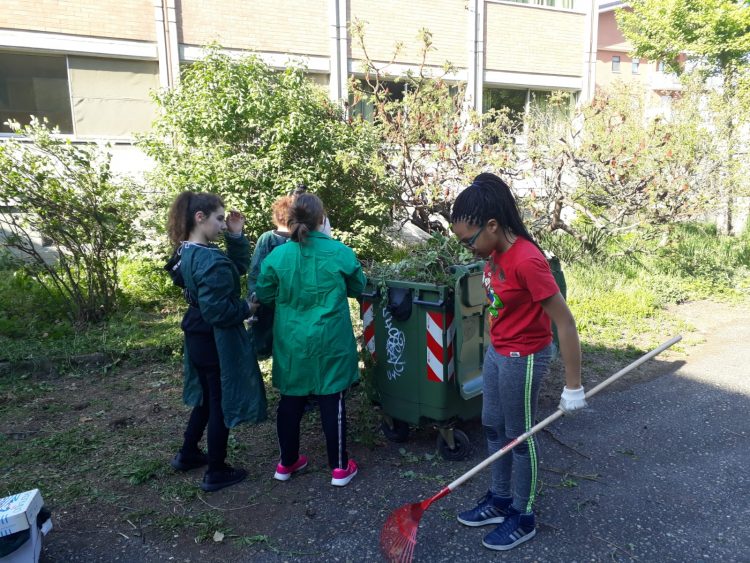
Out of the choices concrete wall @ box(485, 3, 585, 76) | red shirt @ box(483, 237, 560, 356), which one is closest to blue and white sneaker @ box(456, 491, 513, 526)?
red shirt @ box(483, 237, 560, 356)

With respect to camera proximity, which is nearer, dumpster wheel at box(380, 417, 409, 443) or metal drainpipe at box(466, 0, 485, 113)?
dumpster wheel at box(380, 417, 409, 443)

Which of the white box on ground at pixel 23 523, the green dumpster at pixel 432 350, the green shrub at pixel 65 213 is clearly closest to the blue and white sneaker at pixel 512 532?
the green dumpster at pixel 432 350

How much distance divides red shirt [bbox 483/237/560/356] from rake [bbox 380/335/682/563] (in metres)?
0.35

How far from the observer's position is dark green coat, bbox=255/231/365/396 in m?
3.13

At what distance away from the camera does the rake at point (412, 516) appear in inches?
103

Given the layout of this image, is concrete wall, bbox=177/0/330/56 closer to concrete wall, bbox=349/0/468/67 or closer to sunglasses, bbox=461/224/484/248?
concrete wall, bbox=349/0/468/67

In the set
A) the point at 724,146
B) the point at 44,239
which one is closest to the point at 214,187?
the point at 44,239

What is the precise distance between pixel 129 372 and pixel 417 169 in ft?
15.3

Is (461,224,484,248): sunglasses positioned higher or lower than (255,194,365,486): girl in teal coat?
higher

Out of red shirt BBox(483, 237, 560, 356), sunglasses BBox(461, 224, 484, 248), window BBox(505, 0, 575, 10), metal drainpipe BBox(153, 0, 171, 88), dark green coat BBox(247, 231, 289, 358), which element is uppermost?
window BBox(505, 0, 575, 10)

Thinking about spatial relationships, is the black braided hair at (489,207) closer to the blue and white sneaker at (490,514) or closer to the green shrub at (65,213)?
the blue and white sneaker at (490,514)

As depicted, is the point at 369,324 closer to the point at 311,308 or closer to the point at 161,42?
the point at 311,308

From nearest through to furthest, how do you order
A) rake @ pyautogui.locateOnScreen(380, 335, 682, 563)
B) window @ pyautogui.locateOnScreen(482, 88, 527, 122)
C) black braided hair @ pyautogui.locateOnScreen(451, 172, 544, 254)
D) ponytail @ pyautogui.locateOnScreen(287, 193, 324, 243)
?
black braided hair @ pyautogui.locateOnScreen(451, 172, 544, 254) → rake @ pyautogui.locateOnScreen(380, 335, 682, 563) → ponytail @ pyautogui.locateOnScreen(287, 193, 324, 243) → window @ pyautogui.locateOnScreen(482, 88, 527, 122)

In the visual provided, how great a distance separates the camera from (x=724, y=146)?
8.69 m
